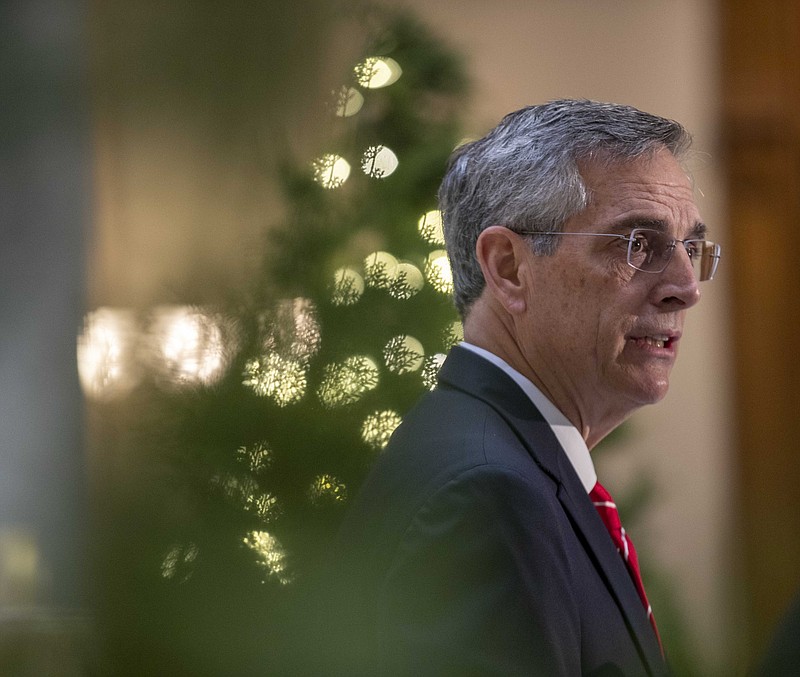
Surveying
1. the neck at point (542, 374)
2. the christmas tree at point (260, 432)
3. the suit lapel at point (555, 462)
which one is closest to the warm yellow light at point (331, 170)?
the christmas tree at point (260, 432)

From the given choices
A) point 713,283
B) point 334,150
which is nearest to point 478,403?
point 334,150

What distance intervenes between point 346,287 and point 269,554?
0.12 meters

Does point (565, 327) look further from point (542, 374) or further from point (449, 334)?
point (449, 334)

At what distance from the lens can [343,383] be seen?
28 centimetres

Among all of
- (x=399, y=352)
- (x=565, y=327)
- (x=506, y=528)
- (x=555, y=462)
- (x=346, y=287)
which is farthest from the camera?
(x=565, y=327)

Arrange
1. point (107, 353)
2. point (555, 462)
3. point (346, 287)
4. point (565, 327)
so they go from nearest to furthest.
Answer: point (107, 353) → point (346, 287) → point (555, 462) → point (565, 327)

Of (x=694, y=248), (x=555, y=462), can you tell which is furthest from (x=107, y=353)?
(x=694, y=248)

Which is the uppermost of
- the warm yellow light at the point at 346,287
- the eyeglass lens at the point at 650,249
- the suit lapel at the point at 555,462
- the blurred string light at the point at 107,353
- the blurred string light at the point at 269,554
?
the blurred string light at the point at 107,353

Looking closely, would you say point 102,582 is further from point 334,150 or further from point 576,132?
point 576,132

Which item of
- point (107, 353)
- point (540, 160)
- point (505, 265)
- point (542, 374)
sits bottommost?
point (542, 374)

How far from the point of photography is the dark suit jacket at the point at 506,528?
24.6 inches

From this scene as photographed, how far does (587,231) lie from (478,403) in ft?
0.75

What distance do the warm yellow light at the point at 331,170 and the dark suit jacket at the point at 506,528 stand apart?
0.56 feet

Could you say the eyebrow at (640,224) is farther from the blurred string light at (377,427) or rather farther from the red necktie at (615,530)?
the blurred string light at (377,427)
